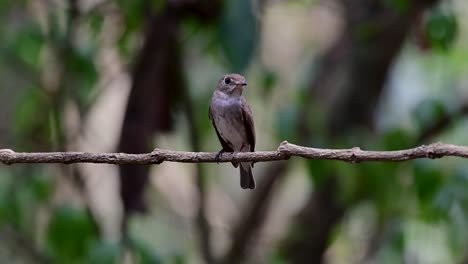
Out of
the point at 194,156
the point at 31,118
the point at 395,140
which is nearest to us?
the point at 194,156

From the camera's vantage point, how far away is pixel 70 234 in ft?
15.7

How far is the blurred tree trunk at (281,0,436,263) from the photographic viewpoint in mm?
5992

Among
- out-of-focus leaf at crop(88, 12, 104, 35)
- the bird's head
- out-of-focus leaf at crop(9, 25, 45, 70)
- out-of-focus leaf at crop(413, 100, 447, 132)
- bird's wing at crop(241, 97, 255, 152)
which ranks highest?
out-of-focus leaf at crop(88, 12, 104, 35)

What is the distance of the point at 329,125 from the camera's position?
605 cm

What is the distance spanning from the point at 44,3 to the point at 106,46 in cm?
62

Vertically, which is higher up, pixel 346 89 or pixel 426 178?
pixel 346 89

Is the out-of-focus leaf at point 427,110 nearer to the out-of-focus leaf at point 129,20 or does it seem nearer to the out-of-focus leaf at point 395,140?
the out-of-focus leaf at point 395,140

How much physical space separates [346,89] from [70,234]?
224cm

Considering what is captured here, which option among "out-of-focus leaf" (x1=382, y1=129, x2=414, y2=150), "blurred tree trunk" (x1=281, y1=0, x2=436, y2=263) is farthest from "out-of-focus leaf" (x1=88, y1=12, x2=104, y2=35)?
"out-of-focus leaf" (x1=382, y1=129, x2=414, y2=150)

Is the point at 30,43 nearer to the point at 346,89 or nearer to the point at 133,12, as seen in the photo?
the point at 133,12

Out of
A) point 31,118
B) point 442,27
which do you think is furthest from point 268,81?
point 31,118

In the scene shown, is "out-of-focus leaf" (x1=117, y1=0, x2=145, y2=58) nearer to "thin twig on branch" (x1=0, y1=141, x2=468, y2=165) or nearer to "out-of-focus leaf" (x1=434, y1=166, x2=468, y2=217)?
"out-of-focus leaf" (x1=434, y1=166, x2=468, y2=217)

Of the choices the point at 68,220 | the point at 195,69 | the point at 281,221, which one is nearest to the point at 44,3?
the point at 68,220

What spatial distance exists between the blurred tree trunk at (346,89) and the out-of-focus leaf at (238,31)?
1.46m
